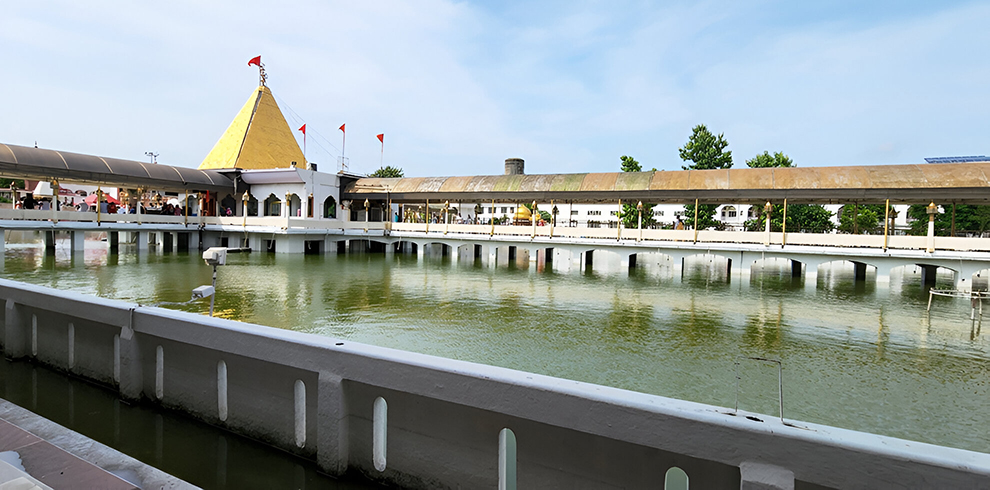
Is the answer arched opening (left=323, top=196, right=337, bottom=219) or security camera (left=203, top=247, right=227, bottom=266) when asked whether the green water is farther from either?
arched opening (left=323, top=196, right=337, bottom=219)

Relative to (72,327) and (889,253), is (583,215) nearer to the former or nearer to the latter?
(889,253)

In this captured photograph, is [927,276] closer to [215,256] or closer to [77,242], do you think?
[215,256]

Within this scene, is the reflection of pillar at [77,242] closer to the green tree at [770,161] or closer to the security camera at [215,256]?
the security camera at [215,256]

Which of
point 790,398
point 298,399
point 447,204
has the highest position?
point 447,204

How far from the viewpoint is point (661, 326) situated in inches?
480

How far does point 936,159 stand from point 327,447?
365 ft

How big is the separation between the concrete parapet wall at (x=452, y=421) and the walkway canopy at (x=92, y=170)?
24796mm

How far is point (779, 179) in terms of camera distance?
23219 mm

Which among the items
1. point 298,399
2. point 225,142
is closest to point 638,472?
point 298,399

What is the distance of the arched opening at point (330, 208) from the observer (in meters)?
35.1

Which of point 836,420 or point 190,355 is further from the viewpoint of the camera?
point 836,420

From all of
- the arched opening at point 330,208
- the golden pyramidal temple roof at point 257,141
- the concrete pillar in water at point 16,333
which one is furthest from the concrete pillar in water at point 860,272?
the golden pyramidal temple roof at point 257,141

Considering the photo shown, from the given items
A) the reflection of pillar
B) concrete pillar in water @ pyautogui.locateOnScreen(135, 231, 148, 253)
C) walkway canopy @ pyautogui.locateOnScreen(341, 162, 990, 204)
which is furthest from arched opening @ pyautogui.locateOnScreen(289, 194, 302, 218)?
the reflection of pillar

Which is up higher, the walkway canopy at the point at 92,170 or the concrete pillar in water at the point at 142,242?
the walkway canopy at the point at 92,170
